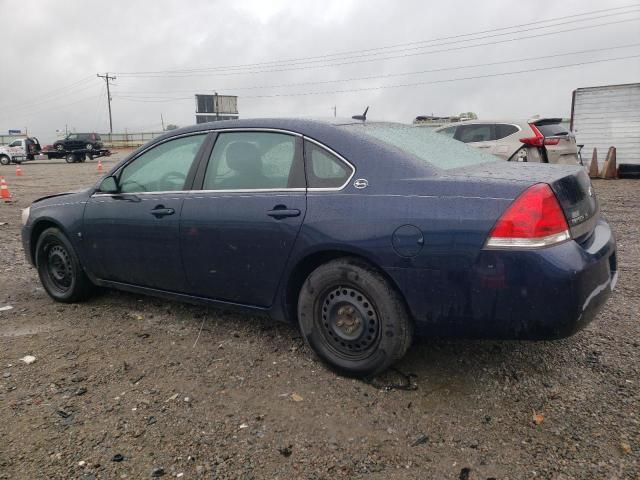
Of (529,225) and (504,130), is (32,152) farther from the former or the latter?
(529,225)

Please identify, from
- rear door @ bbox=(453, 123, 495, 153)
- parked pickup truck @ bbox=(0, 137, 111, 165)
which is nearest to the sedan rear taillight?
rear door @ bbox=(453, 123, 495, 153)

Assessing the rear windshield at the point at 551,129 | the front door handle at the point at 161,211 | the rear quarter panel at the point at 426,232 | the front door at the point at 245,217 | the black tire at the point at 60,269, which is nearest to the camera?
the rear quarter panel at the point at 426,232

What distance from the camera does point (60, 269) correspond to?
4480 mm

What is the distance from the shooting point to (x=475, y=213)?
2469 millimetres

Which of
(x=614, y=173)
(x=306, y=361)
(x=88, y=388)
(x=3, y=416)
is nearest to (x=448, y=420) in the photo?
(x=306, y=361)

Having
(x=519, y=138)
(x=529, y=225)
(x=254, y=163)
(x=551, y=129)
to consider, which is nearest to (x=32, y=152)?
(x=519, y=138)

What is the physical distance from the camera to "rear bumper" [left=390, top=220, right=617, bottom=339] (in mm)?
2365

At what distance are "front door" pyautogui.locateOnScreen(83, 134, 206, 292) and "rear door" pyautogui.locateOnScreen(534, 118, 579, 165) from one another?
8.36m

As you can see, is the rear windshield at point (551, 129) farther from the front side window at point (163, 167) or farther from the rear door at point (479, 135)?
the front side window at point (163, 167)

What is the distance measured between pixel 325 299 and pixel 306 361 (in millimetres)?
504

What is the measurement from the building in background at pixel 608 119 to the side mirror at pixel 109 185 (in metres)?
15.0

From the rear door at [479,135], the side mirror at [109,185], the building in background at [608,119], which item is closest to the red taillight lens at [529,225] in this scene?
the side mirror at [109,185]

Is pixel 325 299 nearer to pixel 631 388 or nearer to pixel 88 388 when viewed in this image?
pixel 88 388

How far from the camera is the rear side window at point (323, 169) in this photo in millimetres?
2910
